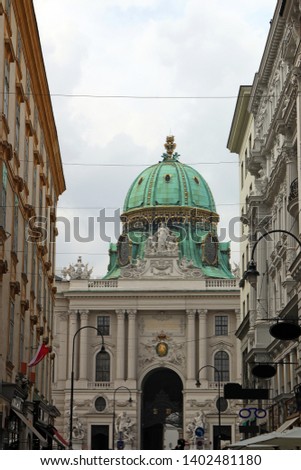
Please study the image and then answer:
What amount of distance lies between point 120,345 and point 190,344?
23.1 feet

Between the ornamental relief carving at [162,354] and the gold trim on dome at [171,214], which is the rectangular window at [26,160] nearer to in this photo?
the ornamental relief carving at [162,354]

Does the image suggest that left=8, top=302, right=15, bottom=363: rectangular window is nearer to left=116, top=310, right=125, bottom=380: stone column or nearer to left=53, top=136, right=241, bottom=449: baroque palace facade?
left=53, top=136, right=241, bottom=449: baroque palace facade

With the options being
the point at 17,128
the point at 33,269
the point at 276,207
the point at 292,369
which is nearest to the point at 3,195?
the point at 17,128

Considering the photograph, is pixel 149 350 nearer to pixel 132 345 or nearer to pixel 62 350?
pixel 132 345

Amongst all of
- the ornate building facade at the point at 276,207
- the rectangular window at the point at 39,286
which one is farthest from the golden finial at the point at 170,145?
the rectangular window at the point at 39,286

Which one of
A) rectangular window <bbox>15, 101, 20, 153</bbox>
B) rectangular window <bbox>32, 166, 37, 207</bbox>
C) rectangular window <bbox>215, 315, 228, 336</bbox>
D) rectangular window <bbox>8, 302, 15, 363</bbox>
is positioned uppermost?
rectangular window <bbox>215, 315, 228, 336</bbox>

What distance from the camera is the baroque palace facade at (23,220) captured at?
114 ft

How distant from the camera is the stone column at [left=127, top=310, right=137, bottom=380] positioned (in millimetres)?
100356

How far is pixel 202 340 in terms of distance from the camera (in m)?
101

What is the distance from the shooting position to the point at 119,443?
92000 millimetres

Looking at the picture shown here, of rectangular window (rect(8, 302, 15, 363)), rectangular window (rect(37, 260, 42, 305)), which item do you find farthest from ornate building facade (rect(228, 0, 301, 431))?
rectangular window (rect(37, 260, 42, 305))

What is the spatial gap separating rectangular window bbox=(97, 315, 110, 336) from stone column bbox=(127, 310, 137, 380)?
8.48ft

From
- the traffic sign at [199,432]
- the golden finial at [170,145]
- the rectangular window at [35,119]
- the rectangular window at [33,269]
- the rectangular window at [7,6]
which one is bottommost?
the rectangular window at [33,269]

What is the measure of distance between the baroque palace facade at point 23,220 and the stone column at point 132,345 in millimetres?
44128
